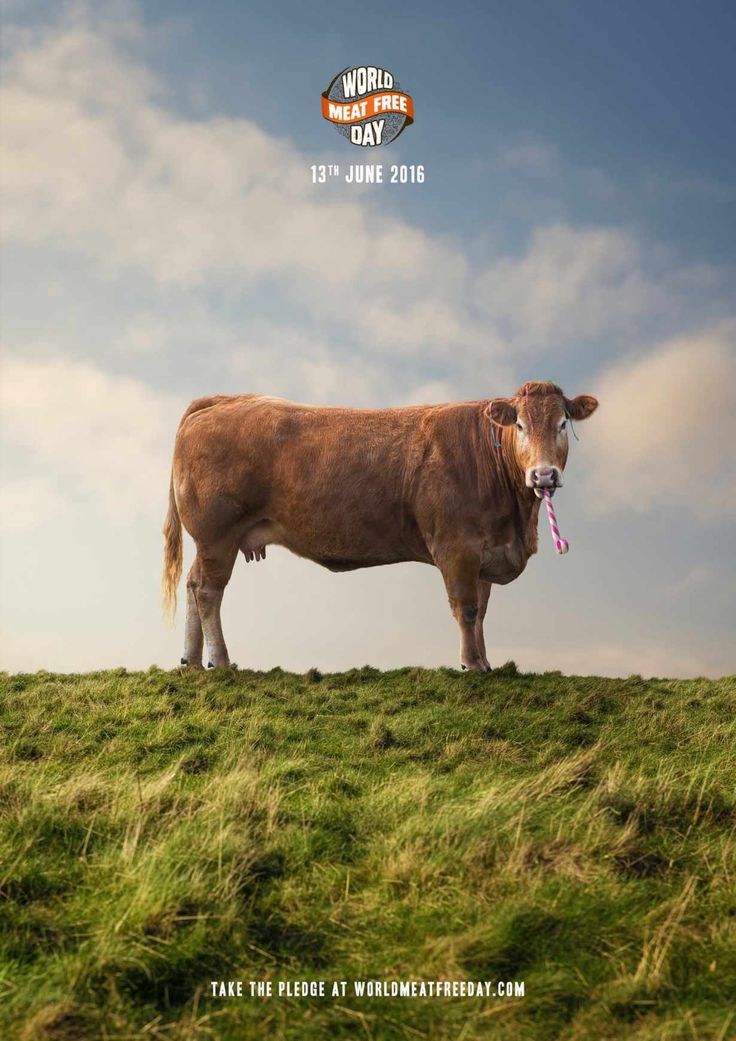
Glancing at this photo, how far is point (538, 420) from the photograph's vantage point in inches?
398

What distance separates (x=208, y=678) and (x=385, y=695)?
7.07 ft

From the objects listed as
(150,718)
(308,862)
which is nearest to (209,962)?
(308,862)

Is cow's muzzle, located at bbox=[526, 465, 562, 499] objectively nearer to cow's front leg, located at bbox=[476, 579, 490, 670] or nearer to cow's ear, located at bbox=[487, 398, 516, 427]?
cow's ear, located at bbox=[487, 398, 516, 427]

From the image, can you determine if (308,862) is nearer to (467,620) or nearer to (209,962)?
(209,962)

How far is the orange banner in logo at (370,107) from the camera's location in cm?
1280

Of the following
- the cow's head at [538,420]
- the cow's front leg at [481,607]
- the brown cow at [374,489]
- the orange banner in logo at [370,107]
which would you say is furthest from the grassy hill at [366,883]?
the orange banner in logo at [370,107]

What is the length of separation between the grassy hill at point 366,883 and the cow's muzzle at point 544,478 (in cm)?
269

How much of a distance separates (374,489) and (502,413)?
1704mm

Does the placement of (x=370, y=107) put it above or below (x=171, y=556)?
above

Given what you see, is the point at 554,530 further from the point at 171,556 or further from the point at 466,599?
the point at 171,556

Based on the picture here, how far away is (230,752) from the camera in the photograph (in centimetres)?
748

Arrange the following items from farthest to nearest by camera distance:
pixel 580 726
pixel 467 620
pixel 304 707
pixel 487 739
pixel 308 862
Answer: pixel 467 620 < pixel 304 707 < pixel 580 726 < pixel 487 739 < pixel 308 862

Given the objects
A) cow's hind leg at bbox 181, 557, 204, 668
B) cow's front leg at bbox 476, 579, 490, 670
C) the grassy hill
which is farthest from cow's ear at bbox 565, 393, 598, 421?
cow's hind leg at bbox 181, 557, 204, 668

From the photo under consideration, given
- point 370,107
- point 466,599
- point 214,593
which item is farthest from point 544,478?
point 370,107
